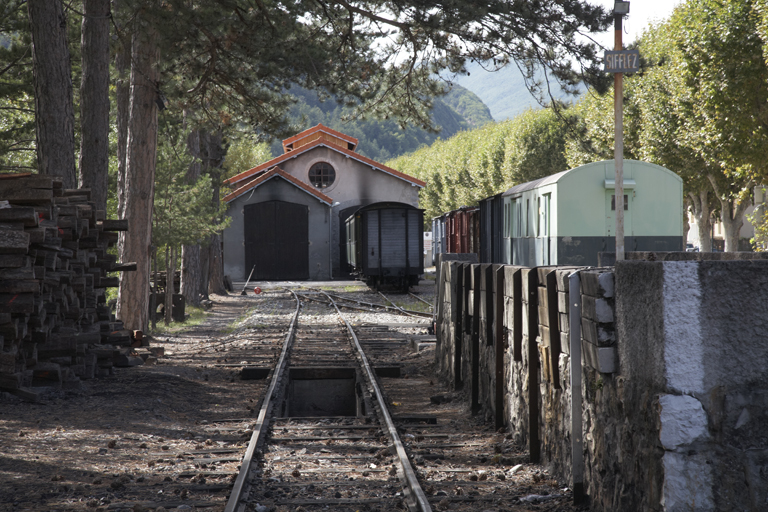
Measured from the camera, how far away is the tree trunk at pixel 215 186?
25.1m

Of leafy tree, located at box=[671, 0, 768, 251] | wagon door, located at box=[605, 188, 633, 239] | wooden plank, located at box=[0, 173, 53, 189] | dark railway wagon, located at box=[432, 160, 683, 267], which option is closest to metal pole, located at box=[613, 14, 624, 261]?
dark railway wagon, located at box=[432, 160, 683, 267]

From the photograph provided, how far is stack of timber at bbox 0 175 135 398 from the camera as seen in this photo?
761 cm

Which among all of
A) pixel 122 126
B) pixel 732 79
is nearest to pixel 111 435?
pixel 122 126

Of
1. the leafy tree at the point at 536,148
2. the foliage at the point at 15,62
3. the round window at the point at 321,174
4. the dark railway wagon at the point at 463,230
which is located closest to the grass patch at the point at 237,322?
the foliage at the point at 15,62

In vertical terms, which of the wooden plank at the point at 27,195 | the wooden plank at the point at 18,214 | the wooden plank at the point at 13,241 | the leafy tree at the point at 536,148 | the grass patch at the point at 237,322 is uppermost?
the leafy tree at the point at 536,148

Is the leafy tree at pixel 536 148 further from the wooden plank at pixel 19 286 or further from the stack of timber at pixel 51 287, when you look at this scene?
the wooden plank at pixel 19 286

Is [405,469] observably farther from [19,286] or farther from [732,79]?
[732,79]

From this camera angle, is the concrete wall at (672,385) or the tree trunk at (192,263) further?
the tree trunk at (192,263)

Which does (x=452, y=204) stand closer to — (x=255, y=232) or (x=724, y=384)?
(x=255, y=232)

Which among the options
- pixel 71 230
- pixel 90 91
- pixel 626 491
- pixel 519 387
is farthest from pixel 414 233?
pixel 626 491

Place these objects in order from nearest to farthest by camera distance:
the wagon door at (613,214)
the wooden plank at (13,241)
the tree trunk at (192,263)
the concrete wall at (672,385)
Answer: the concrete wall at (672,385), the wooden plank at (13,241), the wagon door at (613,214), the tree trunk at (192,263)

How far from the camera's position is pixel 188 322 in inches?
763

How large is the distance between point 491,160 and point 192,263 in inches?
1670

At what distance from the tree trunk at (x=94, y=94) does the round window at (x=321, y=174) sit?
29445 millimetres
